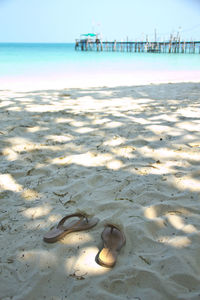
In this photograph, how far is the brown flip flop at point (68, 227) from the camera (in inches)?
64.6

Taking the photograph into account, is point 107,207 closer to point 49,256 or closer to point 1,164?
point 49,256

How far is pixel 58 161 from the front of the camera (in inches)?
107

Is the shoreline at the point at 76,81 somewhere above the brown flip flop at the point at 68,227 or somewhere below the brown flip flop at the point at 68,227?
above

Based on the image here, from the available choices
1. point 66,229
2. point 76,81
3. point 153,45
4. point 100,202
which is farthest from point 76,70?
point 153,45

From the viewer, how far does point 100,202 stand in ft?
6.66

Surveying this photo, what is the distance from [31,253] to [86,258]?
0.37 metres

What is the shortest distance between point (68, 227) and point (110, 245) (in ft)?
1.17

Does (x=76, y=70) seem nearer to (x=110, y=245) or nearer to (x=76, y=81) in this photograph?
(x=76, y=81)

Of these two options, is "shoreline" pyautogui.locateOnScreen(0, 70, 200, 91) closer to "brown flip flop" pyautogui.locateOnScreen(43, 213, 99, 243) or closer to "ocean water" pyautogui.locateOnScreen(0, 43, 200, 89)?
"ocean water" pyautogui.locateOnScreen(0, 43, 200, 89)

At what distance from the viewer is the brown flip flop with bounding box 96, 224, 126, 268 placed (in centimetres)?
146

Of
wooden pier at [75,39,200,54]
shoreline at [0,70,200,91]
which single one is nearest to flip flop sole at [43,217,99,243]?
shoreline at [0,70,200,91]

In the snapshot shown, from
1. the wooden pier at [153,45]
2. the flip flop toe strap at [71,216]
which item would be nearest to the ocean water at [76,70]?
the flip flop toe strap at [71,216]

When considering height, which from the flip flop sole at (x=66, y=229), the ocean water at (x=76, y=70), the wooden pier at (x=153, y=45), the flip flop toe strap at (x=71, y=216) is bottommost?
the flip flop sole at (x=66, y=229)

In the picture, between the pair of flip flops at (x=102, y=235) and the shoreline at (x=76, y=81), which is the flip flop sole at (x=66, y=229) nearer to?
the pair of flip flops at (x=102, y=235)
